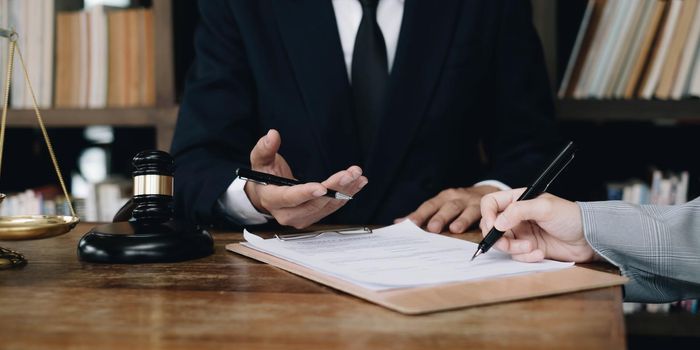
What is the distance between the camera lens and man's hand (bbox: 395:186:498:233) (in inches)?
44.4

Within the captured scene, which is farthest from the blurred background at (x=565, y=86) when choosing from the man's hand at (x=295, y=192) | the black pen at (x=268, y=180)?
the black pen at (x=268, y=180)

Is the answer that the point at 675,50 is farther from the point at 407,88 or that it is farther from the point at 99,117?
the point at 99,117

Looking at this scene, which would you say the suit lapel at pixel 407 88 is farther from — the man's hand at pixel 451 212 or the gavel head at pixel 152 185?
the gavel head at pixel 152 185

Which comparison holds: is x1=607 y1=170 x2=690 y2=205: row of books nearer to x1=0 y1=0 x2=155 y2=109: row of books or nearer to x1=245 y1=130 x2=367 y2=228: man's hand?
x1=245 y1=130 x2=367 y2=228: man's hand

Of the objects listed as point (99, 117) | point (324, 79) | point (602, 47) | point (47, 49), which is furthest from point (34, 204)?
point (602, 47)

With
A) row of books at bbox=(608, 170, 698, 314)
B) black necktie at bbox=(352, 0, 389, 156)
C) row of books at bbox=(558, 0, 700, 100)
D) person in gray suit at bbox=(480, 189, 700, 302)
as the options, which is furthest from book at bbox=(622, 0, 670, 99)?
person in gray suit at bbox=(480, 189, 700, 302)

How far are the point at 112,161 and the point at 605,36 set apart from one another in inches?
66.4

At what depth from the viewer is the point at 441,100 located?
5.15ft

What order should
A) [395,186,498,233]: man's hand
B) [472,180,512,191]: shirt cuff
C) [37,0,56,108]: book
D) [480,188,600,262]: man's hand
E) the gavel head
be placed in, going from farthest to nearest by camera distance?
[37,0,56,108]: book < [472,180,512,191]: shirt cuff < [395,186,498,233]: man's hand < the gavel head < [480,188,600,262]: man's hand

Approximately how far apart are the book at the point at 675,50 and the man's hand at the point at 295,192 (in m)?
1.15

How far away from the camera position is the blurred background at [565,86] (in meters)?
1.78

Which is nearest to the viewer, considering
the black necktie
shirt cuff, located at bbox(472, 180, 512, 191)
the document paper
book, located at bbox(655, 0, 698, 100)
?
the document paper

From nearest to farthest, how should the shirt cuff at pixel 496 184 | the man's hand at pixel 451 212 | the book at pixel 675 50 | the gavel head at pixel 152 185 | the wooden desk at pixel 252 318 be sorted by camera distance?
the wooden desk at pixel 252 318
the gavel head at pixel 152 185
the man's hand at pixel 451 212
the shirt cuff at pixel 496 184
the book at pixel 675 50

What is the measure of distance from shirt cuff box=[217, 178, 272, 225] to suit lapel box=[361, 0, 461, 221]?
395 mm
